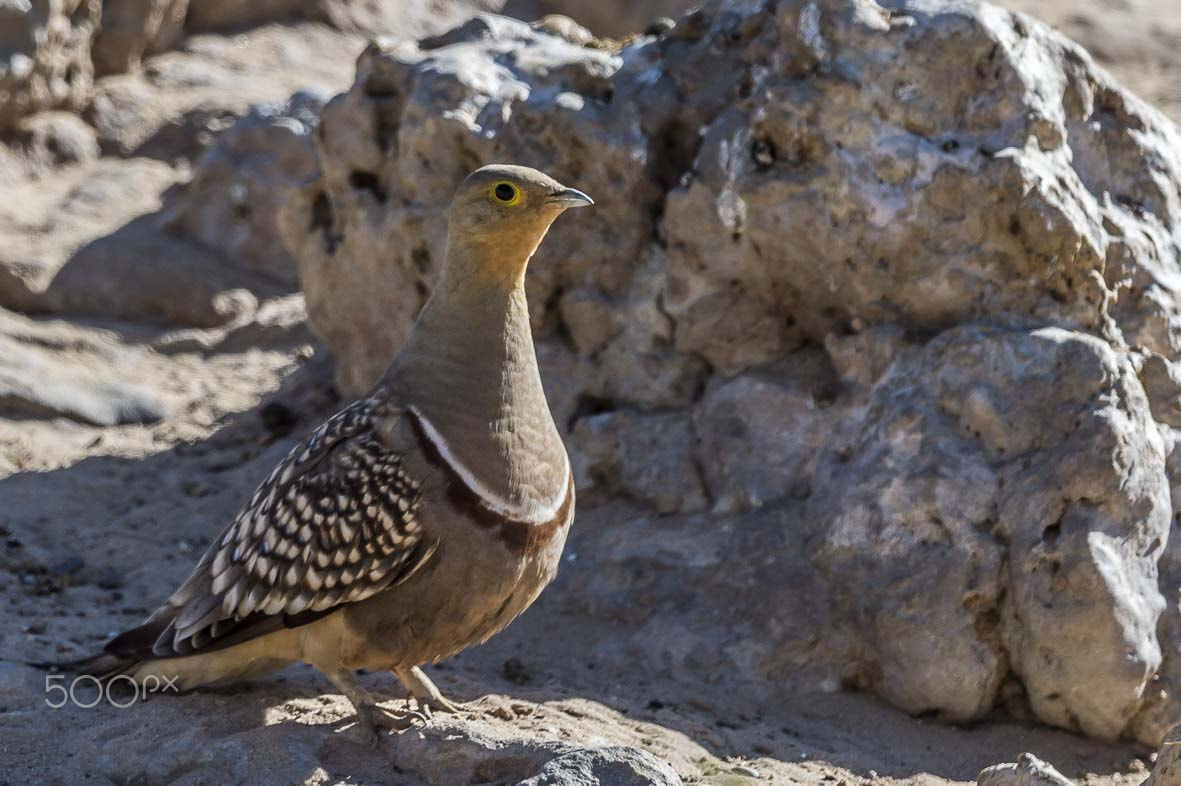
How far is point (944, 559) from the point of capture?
541 centimetres

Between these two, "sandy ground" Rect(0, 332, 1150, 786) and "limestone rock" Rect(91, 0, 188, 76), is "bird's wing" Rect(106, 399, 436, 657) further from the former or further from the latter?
"limestone rock" Rect(91, 0, 188, 76)

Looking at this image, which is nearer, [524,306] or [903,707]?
[524,306]

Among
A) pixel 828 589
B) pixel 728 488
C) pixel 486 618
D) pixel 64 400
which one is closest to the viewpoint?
pixel 486 618

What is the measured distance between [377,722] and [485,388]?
1.12 m

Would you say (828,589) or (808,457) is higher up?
(808,457)

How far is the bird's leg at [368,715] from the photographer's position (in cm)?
457

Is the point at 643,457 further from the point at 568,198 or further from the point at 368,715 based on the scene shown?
the point at 368,715

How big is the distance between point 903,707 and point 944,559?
23.1 inches

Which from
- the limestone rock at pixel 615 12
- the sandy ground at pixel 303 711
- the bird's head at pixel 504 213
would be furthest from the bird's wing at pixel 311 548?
the limestone rock at pixel 615 12

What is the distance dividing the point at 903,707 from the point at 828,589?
530mm

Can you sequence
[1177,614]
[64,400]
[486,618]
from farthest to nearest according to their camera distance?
[64,400] < [1177,614] < [486,618]

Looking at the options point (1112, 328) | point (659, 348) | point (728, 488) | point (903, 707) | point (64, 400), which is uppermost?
point (1112, 328)

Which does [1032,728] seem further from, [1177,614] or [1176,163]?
[1176,163]

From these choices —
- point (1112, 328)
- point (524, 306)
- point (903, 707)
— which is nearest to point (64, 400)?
point (524, 306)
